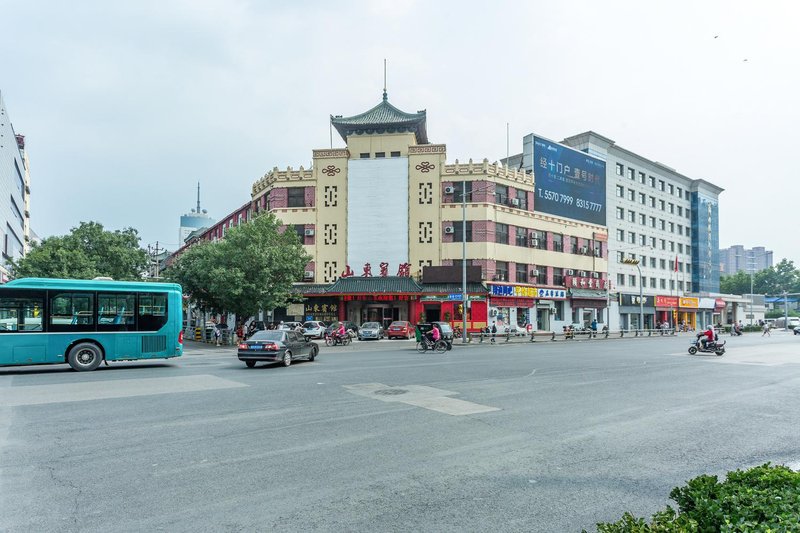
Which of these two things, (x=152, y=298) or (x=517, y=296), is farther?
(x=517, y=296)

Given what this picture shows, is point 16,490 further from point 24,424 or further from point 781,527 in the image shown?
point 781,527

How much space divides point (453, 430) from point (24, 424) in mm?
7222

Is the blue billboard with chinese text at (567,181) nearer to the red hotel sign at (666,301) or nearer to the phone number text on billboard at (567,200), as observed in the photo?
the phone number text on billboard at (567,200)

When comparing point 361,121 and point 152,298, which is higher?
point 361,121

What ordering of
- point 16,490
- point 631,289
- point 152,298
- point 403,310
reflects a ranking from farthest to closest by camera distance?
point 631,289
point 403,310
point 152,298
point 16,490

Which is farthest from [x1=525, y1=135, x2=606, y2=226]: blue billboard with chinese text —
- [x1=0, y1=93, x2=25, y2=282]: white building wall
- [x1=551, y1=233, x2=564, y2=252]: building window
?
[x1=0, y1=93, x2=25, y2=282]: white building wall

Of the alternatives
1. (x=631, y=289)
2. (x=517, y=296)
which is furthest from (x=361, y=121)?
(x=631, y=289)

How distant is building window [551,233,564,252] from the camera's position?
51.7m

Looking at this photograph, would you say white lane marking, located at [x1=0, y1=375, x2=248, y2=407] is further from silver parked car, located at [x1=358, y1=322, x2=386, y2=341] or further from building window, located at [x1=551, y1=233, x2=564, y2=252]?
building window, located at [x1=551, y1=233, x2=564, y2=252]

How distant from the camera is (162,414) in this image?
9.40m

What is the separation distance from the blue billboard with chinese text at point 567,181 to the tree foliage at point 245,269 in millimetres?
27195

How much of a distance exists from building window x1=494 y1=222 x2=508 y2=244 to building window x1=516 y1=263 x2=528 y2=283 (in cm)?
310

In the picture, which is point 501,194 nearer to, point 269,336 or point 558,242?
point 558,242

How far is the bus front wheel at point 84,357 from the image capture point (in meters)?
16.2
